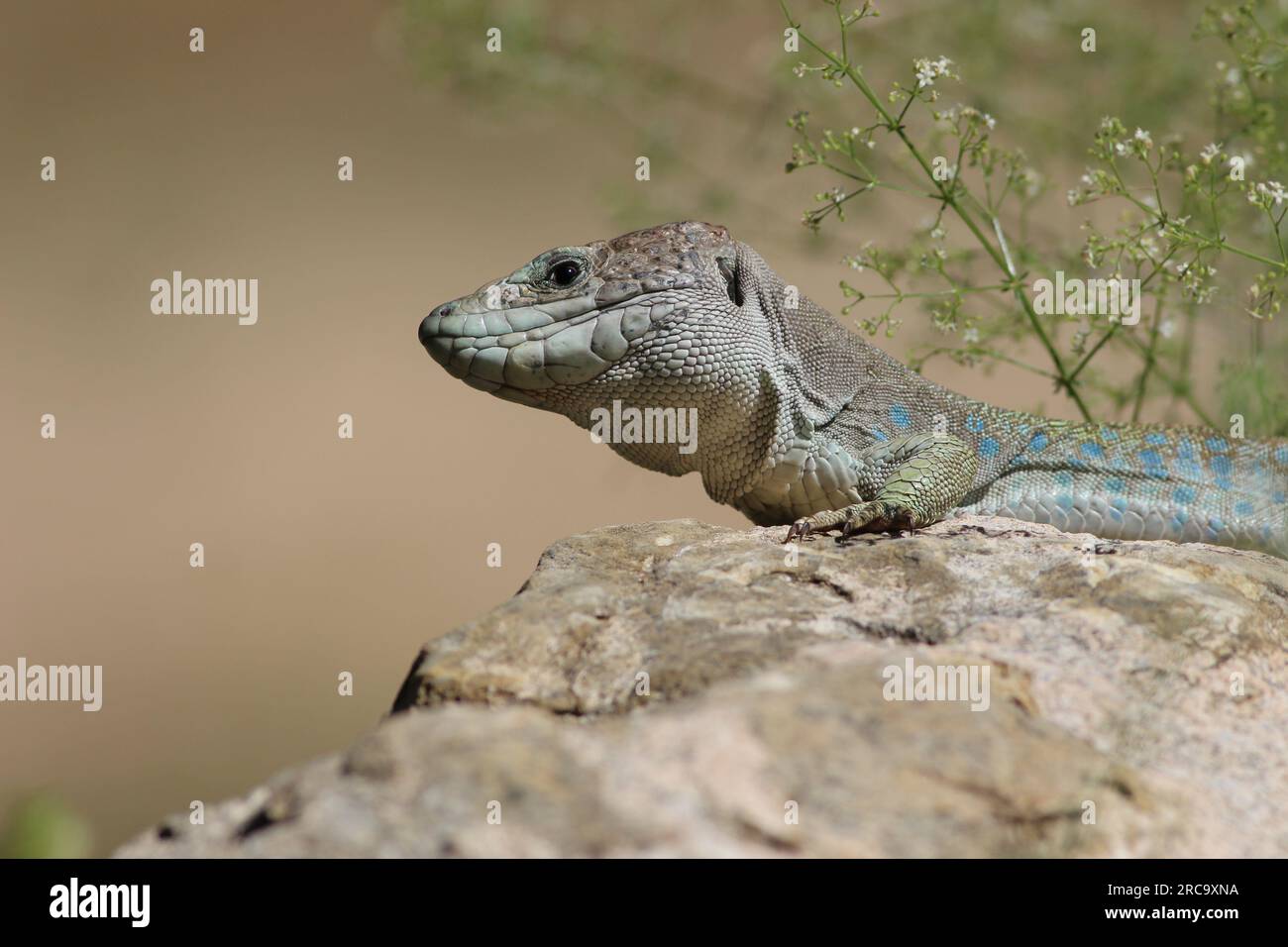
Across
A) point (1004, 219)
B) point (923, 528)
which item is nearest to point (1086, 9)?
point (1004, 219)

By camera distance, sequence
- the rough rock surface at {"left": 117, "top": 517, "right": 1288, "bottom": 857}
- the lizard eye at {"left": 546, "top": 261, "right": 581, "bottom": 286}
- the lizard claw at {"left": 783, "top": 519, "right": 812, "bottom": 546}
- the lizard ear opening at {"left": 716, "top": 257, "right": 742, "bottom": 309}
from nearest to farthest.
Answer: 1. the rough rock surface at {"left": 117, "top": 517, "right": 1288, "bottom": 857}
2. the lizard claw at {"left": 783, "top": 519, "right": 812, "bottom": 546}
3. the lizard eye at {"left": 546, "top": 261, "right": 581, "bottom": 286}
4. the lizard ear opening at {"left": 716, "top": 257, "right": 742, "bottom": 309}

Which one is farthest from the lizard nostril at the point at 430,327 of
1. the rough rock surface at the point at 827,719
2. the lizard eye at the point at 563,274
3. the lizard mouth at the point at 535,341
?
the rough rock surface at the point at 827,719

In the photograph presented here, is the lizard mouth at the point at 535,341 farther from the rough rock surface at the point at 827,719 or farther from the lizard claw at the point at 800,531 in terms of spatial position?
the lizard claw at the point at 800,531

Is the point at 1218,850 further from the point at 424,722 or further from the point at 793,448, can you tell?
the point at 793,448

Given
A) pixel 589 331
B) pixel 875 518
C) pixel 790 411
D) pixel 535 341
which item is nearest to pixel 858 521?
pixel 875 518

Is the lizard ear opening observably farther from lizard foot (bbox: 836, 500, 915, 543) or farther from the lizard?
lizard foot (bbox: 836, 500, 915, 543)

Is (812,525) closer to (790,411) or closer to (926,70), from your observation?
(790,411)

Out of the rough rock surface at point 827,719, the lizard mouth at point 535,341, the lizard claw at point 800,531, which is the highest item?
the lizard mouth at point 535,341

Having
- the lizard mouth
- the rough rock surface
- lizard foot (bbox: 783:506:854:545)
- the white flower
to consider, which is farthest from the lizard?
the white flower
